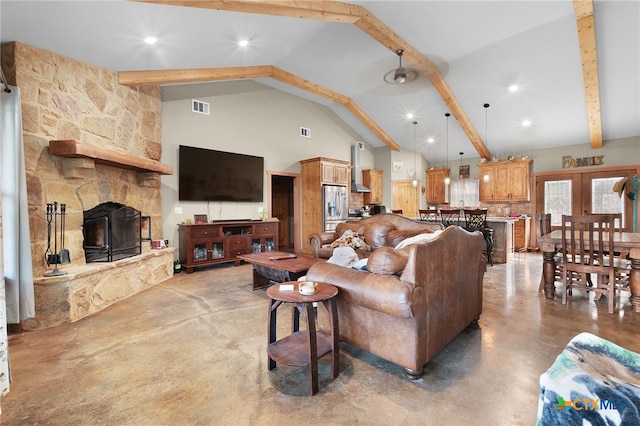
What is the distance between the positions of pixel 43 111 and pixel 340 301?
3.69 m

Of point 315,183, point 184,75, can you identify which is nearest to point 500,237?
Result: point 315,183

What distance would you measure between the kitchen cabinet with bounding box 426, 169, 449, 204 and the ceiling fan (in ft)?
13.7

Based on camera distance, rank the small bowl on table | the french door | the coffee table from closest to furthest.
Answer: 1. the small bowl on table
2. the coffee table
3. the french door

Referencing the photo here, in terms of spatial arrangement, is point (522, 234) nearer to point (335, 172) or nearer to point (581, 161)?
point (581, 161)

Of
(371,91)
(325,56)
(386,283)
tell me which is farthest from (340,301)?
(371,91)

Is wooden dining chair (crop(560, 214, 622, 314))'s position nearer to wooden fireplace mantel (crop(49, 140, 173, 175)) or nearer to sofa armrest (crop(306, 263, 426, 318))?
sofa armrest (crop(306, 263, 426, 318))

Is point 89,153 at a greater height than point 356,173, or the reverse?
point 356,173

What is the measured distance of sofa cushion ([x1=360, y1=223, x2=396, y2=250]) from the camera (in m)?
4.27

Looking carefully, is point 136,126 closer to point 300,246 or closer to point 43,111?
point 43,111

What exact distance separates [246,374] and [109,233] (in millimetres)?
2865

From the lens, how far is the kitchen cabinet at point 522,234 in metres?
7.46

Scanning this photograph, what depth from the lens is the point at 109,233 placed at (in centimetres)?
368

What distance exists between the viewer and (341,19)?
12.7 feet

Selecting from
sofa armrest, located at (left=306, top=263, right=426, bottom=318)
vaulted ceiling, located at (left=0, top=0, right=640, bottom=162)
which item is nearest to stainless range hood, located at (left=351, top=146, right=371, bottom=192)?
vaulted ceiling, located at (left=0, top=0, right=640, bottom=162)
